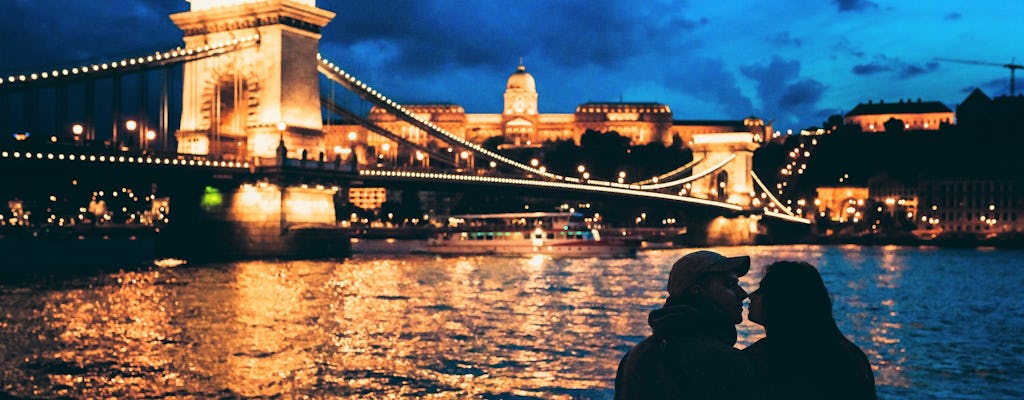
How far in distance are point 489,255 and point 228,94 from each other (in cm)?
1516

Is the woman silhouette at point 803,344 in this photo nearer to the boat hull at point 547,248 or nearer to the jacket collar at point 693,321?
the jacket collar at point 693,321

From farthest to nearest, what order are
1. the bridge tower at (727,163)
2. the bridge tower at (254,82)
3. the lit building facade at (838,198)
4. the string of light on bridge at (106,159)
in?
the lit building facade at (838,198) → the bridge tower at (727,163) → the bridge tower at (254,82) → the string of light on bridge at (106,159)

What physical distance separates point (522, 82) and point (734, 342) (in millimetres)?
169081

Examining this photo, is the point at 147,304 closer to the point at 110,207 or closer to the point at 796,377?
the point at 796,377

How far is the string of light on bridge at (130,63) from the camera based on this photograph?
3538cm

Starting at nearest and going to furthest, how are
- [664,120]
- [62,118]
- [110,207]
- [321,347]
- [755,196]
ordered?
[321,347], [62,118], [755,196], [110,207], [664,120]

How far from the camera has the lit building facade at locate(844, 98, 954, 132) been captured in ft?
499

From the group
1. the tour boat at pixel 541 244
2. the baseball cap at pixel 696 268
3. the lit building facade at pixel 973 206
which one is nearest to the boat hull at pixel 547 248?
the tour boat at pixel 541 244

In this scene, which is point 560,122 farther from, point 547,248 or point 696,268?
point 696,268

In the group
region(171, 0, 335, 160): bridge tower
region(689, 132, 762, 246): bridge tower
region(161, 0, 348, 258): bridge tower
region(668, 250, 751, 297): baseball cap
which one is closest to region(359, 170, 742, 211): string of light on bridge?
region(161, 0, 348, 258): bridge tower

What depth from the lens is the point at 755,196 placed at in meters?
95.4

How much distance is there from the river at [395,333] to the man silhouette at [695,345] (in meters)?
9.00

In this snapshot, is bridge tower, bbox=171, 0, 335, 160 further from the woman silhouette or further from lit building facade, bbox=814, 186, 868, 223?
lit building facade, bbox=814, 186, 868, 223

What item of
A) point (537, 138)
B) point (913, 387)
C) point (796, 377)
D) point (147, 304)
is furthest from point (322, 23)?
point (537, 138)
